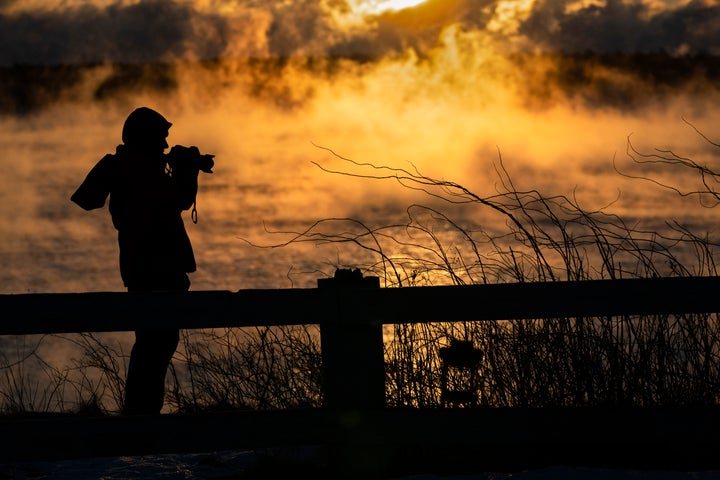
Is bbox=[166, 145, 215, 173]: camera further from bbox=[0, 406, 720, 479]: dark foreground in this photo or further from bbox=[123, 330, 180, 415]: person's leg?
bbox=[0, 406, 720, 479]: dark foreground

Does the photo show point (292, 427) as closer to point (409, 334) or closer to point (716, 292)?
point (409, 334)

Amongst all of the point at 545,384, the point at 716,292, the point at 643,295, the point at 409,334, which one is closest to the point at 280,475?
the point at 409,334

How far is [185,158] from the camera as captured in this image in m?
5.71

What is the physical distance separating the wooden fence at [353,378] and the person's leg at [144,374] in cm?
130

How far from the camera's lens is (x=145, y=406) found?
17.5 ft

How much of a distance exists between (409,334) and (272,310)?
148 cm

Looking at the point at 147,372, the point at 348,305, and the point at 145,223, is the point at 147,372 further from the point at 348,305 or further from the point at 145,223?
the point at 348,305

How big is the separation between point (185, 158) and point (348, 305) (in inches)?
83.6

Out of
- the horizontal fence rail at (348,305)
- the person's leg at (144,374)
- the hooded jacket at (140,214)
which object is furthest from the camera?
the hooded jacket at (140,214)

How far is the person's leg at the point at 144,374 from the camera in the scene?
531cm

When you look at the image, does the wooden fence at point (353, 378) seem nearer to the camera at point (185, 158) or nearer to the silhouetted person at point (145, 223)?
the silhouetted person at point (145, 223)

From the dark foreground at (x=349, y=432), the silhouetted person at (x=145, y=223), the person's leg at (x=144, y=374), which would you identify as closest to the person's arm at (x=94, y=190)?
the silhouetted person at (x=145, y=223)

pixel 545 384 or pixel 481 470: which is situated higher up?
pixel 545 384

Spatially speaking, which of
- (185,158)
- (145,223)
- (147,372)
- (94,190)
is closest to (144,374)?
(147,372)
